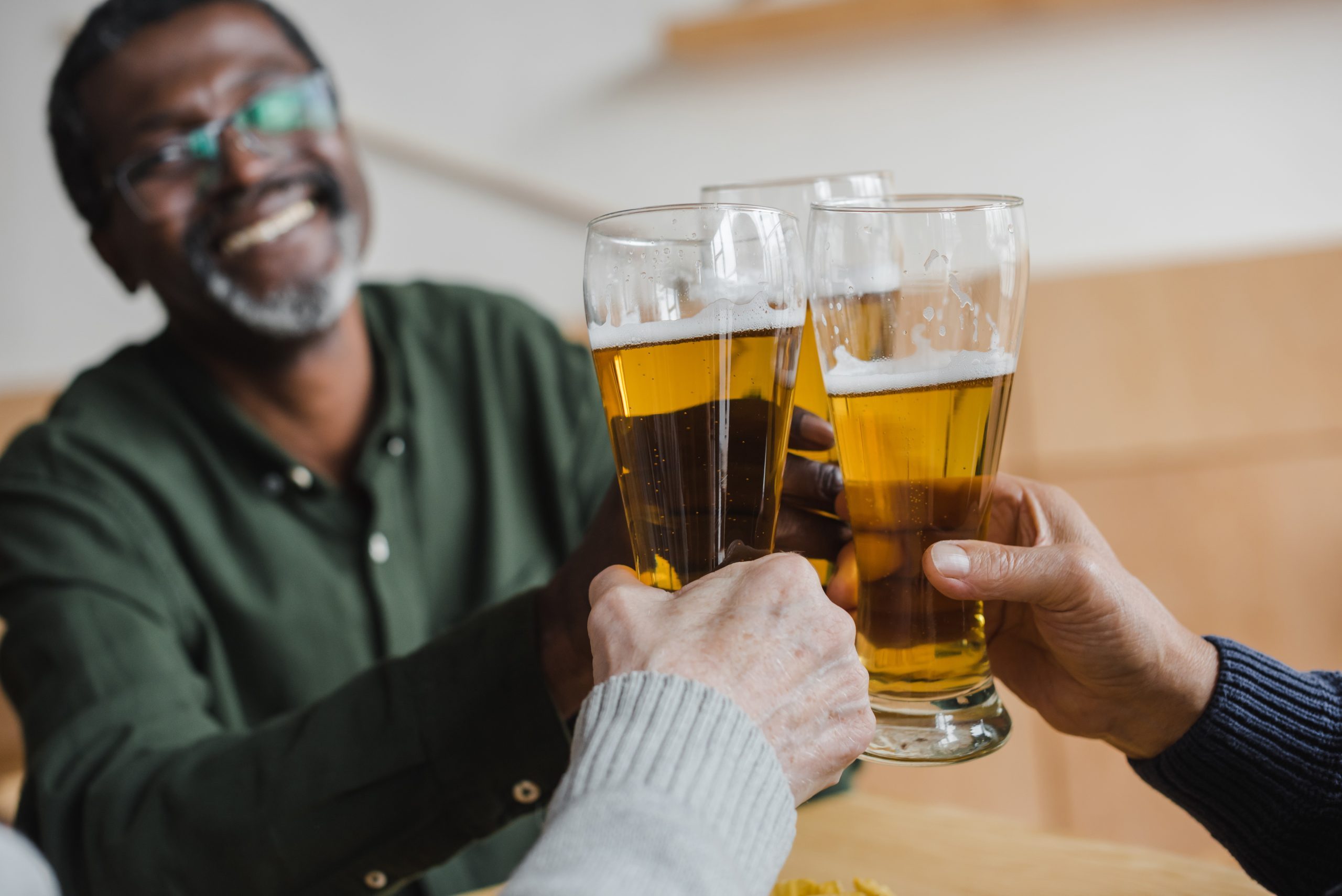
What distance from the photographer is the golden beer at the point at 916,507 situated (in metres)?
0.72

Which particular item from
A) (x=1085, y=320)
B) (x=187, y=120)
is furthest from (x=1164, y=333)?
(x=187, y=120)

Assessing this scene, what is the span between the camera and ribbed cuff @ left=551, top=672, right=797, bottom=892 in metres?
0.54

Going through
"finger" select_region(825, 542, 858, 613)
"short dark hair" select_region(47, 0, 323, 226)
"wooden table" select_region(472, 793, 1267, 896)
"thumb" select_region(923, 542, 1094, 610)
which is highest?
"short dark hair" select_region(47, 0, 323, 226)

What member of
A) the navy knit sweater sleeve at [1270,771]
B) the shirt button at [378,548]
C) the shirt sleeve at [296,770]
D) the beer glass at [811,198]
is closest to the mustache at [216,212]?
the shirt button at [378,548]

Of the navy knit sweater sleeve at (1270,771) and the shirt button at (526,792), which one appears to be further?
the shirt button at (526,792)

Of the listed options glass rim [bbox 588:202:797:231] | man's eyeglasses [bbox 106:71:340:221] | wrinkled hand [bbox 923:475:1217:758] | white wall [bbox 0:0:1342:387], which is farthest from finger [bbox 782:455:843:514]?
white wall [bbox 0:0:1342:387]

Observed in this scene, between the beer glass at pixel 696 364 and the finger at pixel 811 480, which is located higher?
the beer glass at pixel 696 364

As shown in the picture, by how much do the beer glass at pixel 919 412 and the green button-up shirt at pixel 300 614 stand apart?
308 millimetres

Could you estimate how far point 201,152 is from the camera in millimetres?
1477

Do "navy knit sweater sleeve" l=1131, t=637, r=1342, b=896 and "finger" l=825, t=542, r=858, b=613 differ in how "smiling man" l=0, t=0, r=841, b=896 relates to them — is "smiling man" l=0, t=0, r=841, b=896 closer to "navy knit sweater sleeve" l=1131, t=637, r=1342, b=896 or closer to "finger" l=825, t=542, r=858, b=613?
"finger" l=825, t=542, r=858, b=613

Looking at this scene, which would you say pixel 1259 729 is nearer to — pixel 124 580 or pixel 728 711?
pixel 728 711

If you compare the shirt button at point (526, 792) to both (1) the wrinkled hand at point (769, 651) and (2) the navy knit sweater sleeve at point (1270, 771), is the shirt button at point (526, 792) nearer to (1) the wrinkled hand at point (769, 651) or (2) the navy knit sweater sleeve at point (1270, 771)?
(1) the wrinkled hand at point (769, 651)

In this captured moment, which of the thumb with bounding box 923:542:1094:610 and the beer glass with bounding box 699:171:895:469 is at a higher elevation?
the beer glass with bounding box 699:171:895:469

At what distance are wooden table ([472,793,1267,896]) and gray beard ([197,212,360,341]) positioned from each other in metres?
0.84
